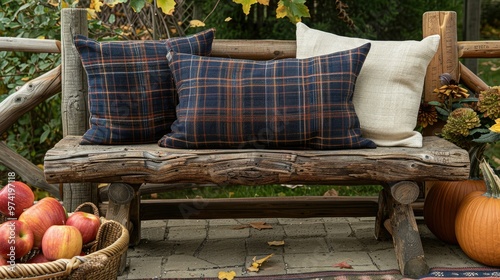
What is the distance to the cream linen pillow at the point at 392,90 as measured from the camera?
308 cm

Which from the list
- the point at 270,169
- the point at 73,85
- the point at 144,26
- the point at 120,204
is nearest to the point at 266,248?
the point at 270,169

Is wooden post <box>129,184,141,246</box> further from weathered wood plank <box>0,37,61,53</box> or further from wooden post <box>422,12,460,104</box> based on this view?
wooden post <box>422,12,460,104</box>

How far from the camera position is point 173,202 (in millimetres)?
3508

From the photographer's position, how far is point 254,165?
9.23 feet

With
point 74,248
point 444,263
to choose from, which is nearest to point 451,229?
point 444,263

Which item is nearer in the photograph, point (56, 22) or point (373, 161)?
point (373, 161)

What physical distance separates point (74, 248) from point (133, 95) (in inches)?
38.7

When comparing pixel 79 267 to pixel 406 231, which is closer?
pixel 79 267

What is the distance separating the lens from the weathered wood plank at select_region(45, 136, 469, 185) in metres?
2.83

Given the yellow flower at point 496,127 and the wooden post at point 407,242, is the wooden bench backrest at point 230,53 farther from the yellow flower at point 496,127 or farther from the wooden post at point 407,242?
the wooden post at point 407,242

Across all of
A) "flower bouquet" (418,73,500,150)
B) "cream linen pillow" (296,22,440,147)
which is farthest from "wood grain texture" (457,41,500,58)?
"cream linen pillow" (296,22,440,147)

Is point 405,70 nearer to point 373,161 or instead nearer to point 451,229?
point 373,161

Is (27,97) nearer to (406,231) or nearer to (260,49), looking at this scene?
(260,49)

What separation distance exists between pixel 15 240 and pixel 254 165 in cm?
102
